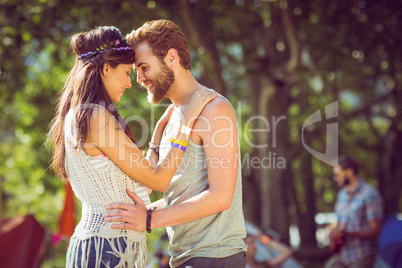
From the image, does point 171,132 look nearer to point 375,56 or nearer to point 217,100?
point 217,100

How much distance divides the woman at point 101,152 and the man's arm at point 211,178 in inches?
2.2

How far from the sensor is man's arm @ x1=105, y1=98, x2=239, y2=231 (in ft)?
6.74

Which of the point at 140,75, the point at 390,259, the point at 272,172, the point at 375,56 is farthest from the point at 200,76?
the point at 140,75

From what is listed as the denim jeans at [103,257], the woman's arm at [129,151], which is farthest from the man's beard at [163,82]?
the denim jeans at [103,257]

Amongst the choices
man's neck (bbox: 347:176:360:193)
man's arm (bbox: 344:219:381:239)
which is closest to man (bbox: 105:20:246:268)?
man's arm (bbox: 344:219:381:239)

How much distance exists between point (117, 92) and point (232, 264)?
950 mm

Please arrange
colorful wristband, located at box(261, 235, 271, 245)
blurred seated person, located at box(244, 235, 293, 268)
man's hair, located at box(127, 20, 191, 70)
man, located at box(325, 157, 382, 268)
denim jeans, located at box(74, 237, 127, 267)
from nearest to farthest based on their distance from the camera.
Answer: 1. denim jeans, located at box(74, 237, 127, 267)
2. man's hair, located at box(127, 20, 191, 70)
3. man, located at box(325, 157, 382, 268)
4. blurred seated person, located at box(244, 235, 293, 268)
5. colorful wristband, located at box(261, 235, 271, 245)

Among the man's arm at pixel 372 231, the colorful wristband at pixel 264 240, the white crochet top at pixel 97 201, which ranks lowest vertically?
the colorful wristband at pixel 264 240

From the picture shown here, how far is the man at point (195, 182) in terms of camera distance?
2.08 meters

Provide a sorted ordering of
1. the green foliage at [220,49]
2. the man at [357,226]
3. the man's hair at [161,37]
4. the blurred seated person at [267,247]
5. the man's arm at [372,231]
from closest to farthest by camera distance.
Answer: the man's hair at [161,37] < the man's arm at [372,231] < the man at [357,226] < the blurred seated person at [267,247] < the green foliage at [220,49]

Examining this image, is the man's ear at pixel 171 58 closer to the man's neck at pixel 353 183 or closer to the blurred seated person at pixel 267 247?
the blurred seated person at pixel 267 247

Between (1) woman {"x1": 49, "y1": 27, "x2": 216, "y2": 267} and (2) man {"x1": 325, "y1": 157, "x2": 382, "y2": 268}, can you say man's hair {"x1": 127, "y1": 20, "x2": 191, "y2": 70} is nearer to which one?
(1) woman {"x1": 49, "y1": 27, "x2": 216, "y2": 267}

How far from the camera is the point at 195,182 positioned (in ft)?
7.34

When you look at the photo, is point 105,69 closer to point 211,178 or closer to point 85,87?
point 85,87
